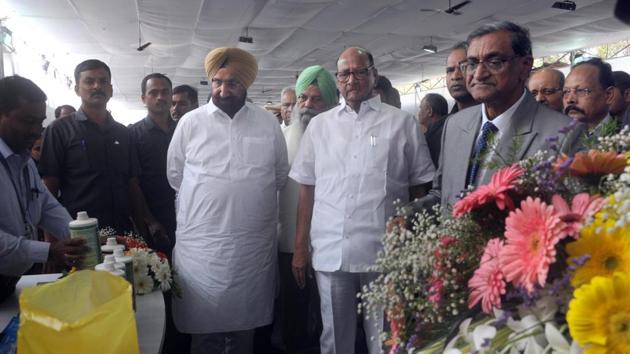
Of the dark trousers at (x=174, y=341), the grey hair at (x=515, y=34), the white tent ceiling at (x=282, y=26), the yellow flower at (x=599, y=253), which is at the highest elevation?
the white tent ceiling at (x=282, y=26)

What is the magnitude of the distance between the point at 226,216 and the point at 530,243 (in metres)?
1.75

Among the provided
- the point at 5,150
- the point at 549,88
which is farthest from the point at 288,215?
the point at 549,88

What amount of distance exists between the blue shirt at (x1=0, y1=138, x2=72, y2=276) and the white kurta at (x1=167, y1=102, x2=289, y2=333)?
0.56 meters

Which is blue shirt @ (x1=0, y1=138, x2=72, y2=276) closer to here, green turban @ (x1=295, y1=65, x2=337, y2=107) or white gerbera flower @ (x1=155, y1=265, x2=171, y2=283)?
white gerbera flower @ (x1=155, y1=265, x2=171, y2=283)

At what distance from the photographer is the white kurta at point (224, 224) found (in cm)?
226

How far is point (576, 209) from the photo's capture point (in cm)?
69

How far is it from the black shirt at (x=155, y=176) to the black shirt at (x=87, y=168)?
24cm

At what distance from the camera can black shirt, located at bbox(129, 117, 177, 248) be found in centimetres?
310

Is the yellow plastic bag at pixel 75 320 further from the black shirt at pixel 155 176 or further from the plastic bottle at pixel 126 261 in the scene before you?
the black shirt at pixel 155 176

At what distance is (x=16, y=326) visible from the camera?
1.21 m

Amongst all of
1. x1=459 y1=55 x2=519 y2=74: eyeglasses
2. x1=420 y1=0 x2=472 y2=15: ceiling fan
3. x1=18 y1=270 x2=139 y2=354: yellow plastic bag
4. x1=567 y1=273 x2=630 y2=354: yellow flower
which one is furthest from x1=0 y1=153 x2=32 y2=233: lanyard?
x1=420 y1=0 x2=472 y2=15: ceiling fan

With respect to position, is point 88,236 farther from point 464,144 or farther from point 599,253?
point 599,253

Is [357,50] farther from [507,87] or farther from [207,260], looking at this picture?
[207,260]

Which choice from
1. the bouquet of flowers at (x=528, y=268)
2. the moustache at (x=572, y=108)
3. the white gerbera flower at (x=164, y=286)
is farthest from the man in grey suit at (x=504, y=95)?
the moustache at (x=572, y=108)
